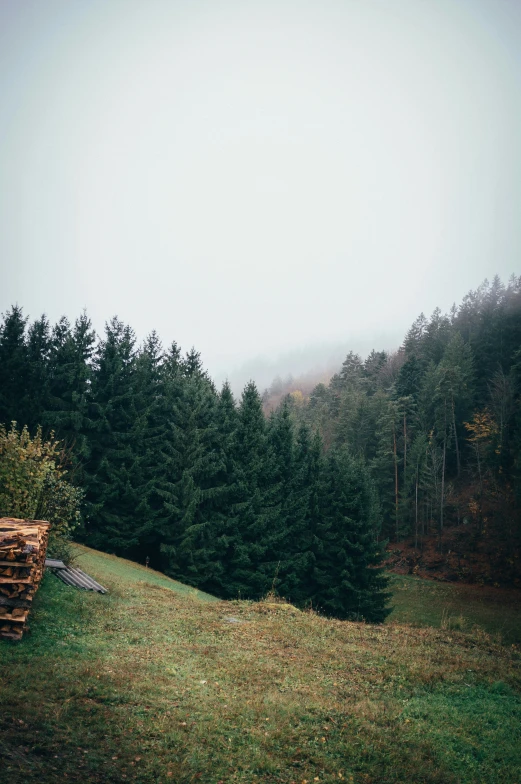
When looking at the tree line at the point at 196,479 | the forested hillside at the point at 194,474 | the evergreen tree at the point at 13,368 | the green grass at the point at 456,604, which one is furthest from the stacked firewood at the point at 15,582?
the green grass at the point at 456,604

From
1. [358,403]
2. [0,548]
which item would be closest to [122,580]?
[0,548]

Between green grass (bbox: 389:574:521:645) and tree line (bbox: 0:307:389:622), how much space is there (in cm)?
795

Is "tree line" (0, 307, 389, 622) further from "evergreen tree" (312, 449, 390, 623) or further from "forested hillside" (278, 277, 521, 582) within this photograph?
"forested hillside" (278, 277, 521, 582)

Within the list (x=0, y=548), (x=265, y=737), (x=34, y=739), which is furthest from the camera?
(x=0, y=548)

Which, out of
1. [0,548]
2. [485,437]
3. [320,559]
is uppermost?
[485,437]

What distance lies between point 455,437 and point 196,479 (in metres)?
39.0

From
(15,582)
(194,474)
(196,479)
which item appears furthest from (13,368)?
(15,582)

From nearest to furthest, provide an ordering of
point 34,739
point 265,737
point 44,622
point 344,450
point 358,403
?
point 34,739 < point 265,737 < point 44,622 < point 344,450 < point 358,403

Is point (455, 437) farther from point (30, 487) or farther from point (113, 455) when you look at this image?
point (30, 487)

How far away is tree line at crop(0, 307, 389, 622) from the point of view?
27.3m

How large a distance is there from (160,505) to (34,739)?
82.4 feet

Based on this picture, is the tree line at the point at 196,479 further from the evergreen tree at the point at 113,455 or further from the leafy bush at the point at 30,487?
the leafy bush at the point at 30,487

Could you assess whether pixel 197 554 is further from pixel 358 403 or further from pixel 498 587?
pixel 358 403

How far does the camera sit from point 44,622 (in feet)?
32.1
